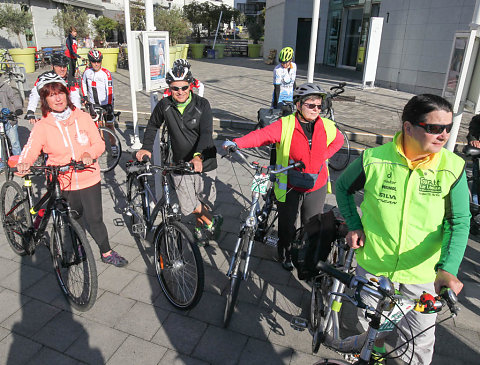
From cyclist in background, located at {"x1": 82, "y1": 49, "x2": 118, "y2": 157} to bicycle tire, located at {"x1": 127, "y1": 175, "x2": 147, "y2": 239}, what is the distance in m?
4.01

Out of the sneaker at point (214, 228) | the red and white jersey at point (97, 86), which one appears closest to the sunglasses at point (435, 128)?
the sneaker at point (214, 228)

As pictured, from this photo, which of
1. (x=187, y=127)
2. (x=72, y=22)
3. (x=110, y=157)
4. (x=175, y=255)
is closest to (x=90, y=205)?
(x=175, y=255)

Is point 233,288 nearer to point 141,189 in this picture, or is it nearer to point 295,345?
point 295,345

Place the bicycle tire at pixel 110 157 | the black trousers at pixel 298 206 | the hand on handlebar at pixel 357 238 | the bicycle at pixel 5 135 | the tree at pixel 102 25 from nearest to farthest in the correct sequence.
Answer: the hand on handlebar at pixel 357 238 → the black trousers at pixel 298 206 → the bicycle at pixel 5 135 → the bicycle tire at pixel 110 157 → the tree at pixel 102 25

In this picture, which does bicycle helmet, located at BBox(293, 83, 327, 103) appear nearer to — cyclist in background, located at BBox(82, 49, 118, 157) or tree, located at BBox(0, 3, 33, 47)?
cyclist in background, located at BBox(82, 49, 118, 157)

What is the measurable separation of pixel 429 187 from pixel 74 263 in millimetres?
3097

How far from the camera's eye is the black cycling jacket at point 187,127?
13.0 ft

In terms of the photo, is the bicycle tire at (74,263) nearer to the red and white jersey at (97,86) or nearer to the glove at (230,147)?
the glove at (230,147)

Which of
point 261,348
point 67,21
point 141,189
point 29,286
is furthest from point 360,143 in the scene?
point 67,21

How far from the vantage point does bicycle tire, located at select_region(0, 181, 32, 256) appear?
4031 mm

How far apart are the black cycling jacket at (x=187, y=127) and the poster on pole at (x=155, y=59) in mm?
1740

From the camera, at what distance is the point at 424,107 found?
74.9 inches

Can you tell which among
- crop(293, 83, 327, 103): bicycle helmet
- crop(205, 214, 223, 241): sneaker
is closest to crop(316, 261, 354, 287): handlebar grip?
crop(293, 83, 327, 103): bicycle helmet

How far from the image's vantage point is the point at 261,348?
3.03 m
